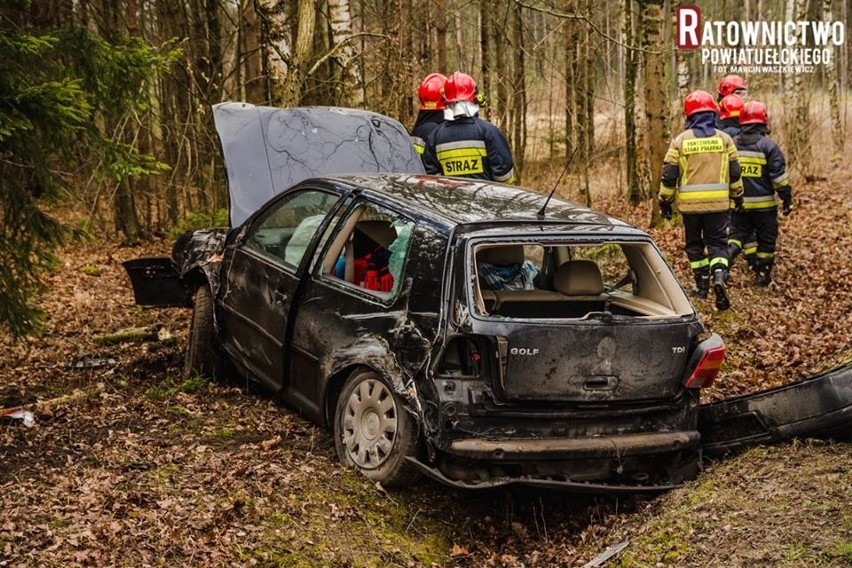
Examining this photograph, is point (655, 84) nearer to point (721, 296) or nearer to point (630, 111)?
point (721, 296)

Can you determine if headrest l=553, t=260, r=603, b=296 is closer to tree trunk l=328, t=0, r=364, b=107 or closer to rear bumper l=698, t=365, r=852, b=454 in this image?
rear bumper l=698, t=365, r=852, b=454

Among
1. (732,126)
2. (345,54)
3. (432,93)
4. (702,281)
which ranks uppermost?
(345,54)

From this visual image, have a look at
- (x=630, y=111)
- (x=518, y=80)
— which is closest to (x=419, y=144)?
(x=630, y=111)

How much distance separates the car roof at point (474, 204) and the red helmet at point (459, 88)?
2.88 m

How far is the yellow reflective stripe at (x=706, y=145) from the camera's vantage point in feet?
32.4

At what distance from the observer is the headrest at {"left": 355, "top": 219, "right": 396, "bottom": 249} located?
614 centimetres

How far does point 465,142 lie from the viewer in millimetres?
9234

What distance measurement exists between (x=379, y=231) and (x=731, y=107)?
704 centimetres

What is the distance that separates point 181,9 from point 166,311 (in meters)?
8.36

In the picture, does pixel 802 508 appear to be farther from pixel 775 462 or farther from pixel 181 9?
pixel 181 9

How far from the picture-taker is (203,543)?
4594mm

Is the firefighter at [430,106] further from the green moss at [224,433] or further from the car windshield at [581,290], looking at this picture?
the green moss at [224,433]

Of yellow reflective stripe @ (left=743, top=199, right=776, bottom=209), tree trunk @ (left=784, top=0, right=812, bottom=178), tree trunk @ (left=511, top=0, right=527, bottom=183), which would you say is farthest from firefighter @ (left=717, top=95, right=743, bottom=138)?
tree trunk @ (left=511, top=0, right=527, bottom=183)

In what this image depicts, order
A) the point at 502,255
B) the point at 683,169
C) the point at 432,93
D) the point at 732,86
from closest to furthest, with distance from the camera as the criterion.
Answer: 1. the point at 502,255
2. the point at 432,93
3. the point at 683,169
4. the point at 732,86
